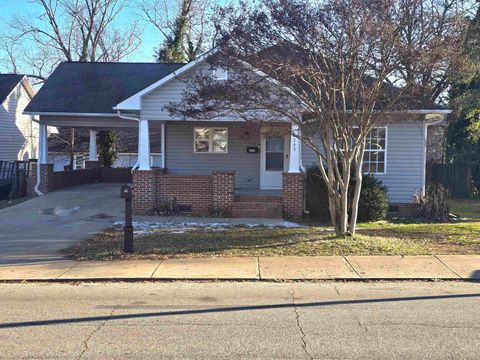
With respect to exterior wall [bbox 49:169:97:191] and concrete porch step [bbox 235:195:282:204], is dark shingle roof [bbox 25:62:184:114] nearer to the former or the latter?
exterior wall [bbox 49:169:97:191]

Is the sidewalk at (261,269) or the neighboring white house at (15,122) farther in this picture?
the neighboring white house at (15,122)

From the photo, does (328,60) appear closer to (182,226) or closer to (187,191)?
(182,226)

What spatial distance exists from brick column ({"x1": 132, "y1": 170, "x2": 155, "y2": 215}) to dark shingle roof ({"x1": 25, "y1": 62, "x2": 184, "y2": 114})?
465 cm

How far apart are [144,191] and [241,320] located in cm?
1025

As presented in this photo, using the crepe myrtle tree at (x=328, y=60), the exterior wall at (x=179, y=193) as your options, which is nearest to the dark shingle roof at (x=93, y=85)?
the exterior wall at (x=179, y=193)

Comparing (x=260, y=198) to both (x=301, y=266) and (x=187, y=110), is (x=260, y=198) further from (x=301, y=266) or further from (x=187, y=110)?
(x=301, y=266)

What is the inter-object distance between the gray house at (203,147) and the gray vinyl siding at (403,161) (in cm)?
3

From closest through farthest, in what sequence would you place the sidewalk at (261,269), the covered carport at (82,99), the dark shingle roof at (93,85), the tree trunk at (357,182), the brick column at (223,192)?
the sidewalk at (261,269) → the tree trunk at (357,182) → the brick column at (223,192) → the covered carport at (82,99) → the dark shingle roof at (93,85)

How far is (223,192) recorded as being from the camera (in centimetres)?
1547

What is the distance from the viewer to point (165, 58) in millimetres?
34469

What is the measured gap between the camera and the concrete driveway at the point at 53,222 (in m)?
10.3

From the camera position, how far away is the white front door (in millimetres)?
18859

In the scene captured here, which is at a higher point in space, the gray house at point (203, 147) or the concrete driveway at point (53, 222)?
the gray house at point (203, 147)

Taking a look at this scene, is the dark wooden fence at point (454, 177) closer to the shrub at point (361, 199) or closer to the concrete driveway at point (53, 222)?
the shrub at point (361, 199)
